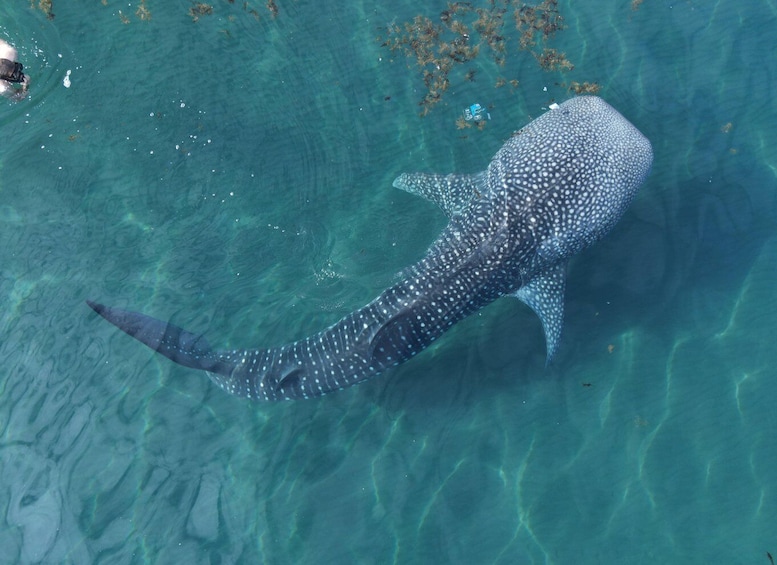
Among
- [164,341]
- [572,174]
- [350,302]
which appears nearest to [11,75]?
[164,341]

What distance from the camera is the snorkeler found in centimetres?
721

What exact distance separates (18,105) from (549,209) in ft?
23.5

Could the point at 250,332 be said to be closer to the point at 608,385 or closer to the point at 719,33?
the point at 608,385

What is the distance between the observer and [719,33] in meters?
7.56

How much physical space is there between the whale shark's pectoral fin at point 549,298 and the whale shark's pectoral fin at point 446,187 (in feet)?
4.15

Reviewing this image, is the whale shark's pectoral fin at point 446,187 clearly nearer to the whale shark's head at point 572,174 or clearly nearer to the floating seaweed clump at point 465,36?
the whale shark's head at point 572,174

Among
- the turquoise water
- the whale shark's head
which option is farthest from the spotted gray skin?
the turquoise water

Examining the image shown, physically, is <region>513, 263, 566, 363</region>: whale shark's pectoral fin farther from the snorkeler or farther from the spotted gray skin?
the snorkeler

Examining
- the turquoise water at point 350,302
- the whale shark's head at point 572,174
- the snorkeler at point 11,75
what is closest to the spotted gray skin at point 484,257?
the whale shark's head at point 572,174

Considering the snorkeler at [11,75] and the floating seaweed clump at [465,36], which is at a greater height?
the snorkeler at [11,75]

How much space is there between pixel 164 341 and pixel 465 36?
573 centimetres

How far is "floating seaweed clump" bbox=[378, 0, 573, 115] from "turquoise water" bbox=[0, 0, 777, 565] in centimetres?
24

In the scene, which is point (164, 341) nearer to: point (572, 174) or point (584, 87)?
point (572, 174)

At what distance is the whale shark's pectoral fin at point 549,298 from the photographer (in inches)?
259
